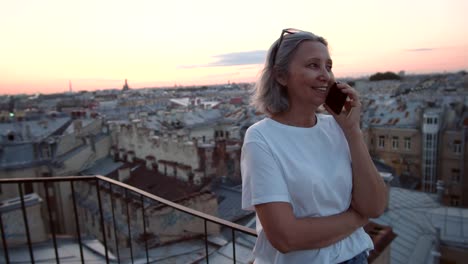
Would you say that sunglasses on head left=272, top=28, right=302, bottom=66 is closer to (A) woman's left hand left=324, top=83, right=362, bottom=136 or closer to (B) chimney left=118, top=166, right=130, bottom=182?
(A) woman's left hand left=324, top=83, right=362, bottom=136

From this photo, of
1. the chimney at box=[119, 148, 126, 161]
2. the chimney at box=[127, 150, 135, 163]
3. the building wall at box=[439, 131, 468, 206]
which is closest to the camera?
the chimney at box=[127, 150, 135, 163]

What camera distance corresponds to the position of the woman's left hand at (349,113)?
6.24 feet

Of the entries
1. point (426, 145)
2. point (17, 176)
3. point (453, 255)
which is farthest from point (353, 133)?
point (426, 145)

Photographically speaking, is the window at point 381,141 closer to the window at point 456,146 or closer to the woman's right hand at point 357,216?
the window at point 456,146

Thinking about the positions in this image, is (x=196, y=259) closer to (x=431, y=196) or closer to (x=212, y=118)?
(x=431, y=196)

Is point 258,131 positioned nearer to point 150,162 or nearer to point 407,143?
point 150,162

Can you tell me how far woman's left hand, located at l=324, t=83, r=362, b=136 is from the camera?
6.24ft

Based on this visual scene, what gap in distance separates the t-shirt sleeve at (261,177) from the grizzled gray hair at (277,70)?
1.02 ft

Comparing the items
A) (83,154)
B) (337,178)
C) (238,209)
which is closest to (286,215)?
(337,178)

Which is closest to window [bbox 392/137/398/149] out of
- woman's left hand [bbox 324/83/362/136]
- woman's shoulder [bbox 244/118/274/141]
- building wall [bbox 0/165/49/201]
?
building wall [bbox 0/165/49/201]

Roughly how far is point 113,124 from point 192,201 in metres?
10.9

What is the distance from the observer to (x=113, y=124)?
1944 cm

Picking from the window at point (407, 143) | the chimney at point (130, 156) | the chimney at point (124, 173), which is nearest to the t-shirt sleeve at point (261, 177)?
the chimney at point (124, 173)

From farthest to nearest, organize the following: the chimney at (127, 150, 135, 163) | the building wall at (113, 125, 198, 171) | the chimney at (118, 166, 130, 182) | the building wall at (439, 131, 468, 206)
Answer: the building wall at (439, 131, 468, 206) < the chimney at (127, 150, 135, 163) < the building wall at (113, 125, 198, 171) < the chimney at (118, 166, 130, 182)
